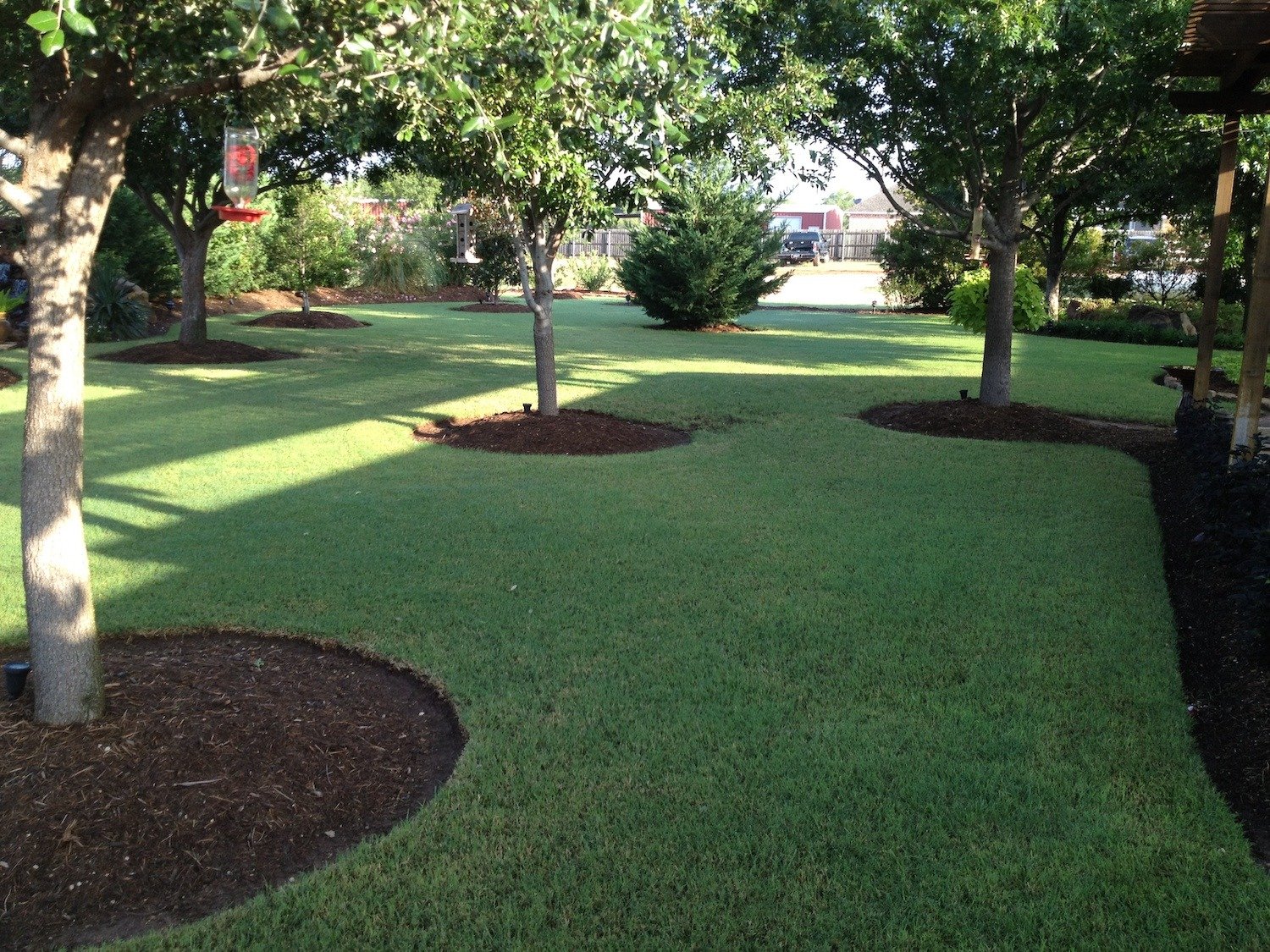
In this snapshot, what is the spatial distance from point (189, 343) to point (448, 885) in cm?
1550

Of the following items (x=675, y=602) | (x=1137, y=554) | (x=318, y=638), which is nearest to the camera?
(x=318, y=638)

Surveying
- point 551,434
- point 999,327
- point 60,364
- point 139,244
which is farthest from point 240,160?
point 139,244

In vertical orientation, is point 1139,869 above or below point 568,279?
below

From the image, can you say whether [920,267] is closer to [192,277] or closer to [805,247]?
[192,277]

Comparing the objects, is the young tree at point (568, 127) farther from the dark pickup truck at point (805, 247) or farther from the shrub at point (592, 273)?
the dark pickup truck at point (805, 247)

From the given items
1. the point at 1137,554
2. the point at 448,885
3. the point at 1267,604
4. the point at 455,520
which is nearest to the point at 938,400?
the point at 1137,554

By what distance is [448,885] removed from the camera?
301 centimetres

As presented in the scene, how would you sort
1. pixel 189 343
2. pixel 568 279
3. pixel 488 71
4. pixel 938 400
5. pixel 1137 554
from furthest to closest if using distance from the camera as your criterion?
pixel 568 279 → pixel 189 343 → pixel 938 400 → pixel 1137 554 → pixel 488 71

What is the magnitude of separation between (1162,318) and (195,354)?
21.3 metres

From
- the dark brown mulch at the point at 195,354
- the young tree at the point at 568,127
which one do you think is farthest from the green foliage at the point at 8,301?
the young tree at the point at 568,127

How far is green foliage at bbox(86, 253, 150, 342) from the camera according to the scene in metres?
18.6

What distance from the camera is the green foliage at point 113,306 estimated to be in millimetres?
18594

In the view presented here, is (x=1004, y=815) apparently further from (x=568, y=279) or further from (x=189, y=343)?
(x=568, y=279)

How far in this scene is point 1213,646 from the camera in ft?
16.3
